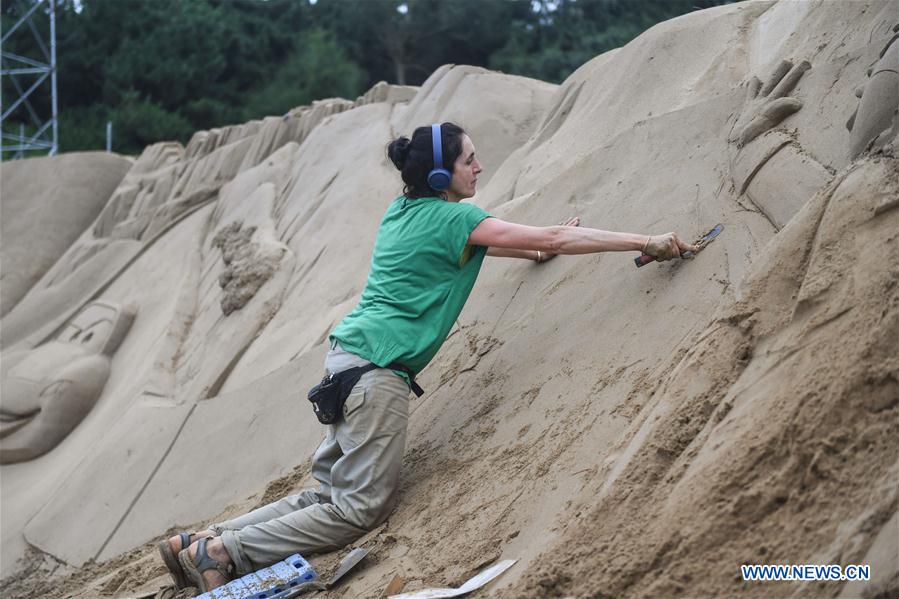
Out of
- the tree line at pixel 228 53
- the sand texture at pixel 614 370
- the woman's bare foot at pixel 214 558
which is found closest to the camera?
the sand texture at pixel 614 370

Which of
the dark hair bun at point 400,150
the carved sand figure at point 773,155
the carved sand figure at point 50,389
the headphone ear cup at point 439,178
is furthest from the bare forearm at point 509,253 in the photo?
the carved sand figure at point 50,389

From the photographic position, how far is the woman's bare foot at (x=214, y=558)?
9.45ft

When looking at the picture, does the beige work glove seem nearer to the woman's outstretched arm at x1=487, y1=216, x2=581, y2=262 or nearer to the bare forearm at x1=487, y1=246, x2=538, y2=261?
the woman's outstretched arm at x1=487, y1=216, x2=581, y2=262

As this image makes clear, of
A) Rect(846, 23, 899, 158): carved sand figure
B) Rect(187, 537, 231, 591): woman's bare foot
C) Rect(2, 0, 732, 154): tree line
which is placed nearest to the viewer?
Rect(846, 23, 899, 158): carved sand figure

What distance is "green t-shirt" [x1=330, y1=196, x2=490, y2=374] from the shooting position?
2980mm

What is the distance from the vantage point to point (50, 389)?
6.52 meters

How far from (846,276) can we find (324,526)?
1616mm

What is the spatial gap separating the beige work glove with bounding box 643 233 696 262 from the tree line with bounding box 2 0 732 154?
14.8 meters

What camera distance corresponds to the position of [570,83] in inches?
203

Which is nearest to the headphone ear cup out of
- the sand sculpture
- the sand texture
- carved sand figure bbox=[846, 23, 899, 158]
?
the sand texture

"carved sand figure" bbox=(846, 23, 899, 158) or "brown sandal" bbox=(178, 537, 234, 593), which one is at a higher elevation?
"carved sand figure" bbox=(846, 23, 899, 158)

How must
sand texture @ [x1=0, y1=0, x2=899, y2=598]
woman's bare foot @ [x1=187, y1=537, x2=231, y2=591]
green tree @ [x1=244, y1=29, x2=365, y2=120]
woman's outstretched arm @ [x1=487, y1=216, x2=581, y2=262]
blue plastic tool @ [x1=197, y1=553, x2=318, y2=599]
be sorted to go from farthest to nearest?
1. green tree @ [x1=244, y1=29, x2=365, y2=120]
2. woman's outstretched arm @ [x1=487, y1=216, x2=581, y2=262]
3. woman's bare foot @ [x1=187, y1=537, x2=231, y2=591]
4. blue plastic tool @ [x1=197, y1=553, x2=318, y2=599]
5. sand texture @ [x1=0, y1=0, x2=899, y2=598]

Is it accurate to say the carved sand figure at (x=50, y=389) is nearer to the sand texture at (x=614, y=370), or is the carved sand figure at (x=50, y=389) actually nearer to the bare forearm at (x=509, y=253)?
the sand texture at (x=614, y=370)

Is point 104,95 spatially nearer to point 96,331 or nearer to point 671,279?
point 96,331
